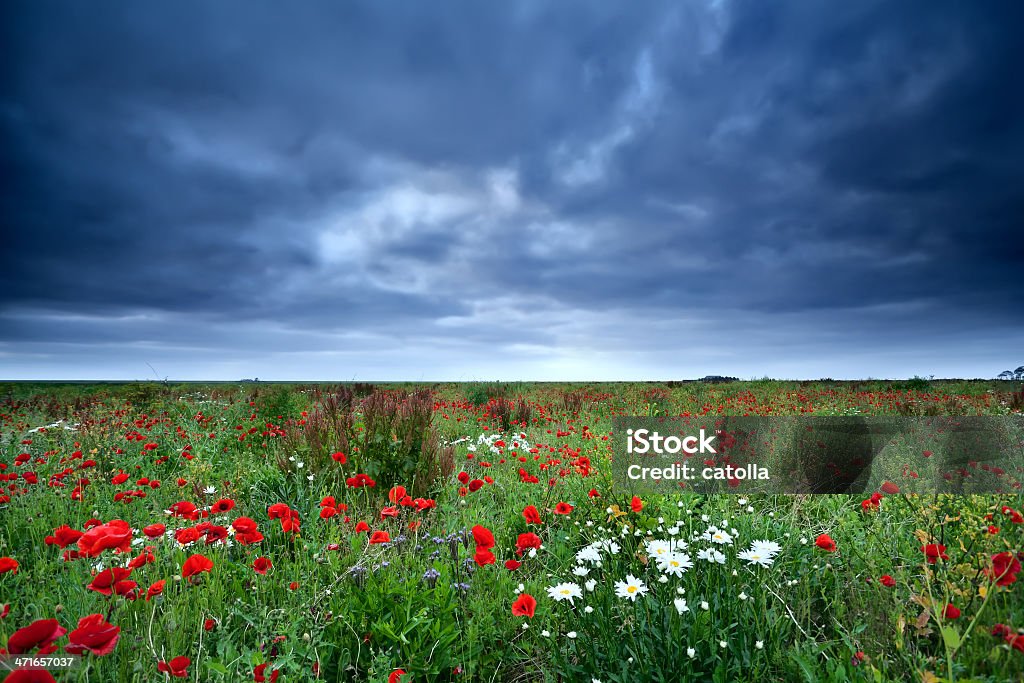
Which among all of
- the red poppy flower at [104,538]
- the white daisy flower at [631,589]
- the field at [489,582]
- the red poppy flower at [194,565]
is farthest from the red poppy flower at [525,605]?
the red poppy flower at [104,538]

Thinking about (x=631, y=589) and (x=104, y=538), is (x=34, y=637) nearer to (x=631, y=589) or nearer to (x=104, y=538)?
(x=104, y=538)

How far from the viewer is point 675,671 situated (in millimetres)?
2039

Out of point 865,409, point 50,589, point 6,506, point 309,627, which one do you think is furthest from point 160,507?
point 865,409

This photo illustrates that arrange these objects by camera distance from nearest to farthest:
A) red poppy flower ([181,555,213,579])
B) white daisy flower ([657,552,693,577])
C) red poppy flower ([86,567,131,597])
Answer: red poppy flower ([86,567,131,597])
red poppy flower ([181,555,213,579])
white daisy flower ([657,552,693,577])

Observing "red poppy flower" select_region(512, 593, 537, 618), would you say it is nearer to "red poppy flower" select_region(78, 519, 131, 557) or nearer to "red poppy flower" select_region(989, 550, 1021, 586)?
"red poppy flower" select_region(78, 519, 131, 557)

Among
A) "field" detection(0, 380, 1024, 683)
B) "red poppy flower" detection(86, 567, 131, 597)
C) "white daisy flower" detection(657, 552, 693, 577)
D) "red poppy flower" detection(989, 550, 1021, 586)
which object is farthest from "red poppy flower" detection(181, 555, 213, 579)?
"red poppy flower" detection(989, 550, 1021, 586)

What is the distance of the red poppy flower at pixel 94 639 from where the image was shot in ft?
4.26

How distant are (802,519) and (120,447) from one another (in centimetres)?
788

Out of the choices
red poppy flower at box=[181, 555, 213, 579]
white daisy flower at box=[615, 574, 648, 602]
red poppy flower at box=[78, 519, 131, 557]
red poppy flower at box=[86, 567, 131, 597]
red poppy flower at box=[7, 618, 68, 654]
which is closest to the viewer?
red poppy flower at box=[7, 618, 68, 654]

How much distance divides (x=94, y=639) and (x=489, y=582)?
6.88 ft

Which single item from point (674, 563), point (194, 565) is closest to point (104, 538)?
point (194, 565)

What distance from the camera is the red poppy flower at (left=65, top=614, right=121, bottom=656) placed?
1298mm

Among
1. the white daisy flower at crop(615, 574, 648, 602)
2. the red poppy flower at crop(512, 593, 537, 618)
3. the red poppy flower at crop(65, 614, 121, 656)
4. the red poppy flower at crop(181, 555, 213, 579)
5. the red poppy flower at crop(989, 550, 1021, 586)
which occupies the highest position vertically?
the red poppy flower at crop(989, 550, 1021, 586)

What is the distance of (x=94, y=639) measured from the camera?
1.32m
